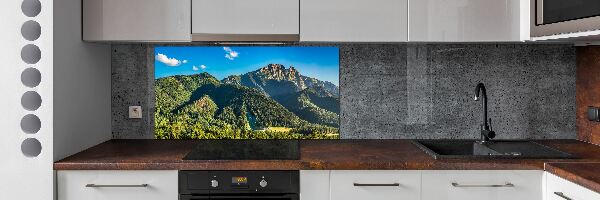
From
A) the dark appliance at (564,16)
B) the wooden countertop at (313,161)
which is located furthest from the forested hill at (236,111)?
the dark appliance at (564,16)

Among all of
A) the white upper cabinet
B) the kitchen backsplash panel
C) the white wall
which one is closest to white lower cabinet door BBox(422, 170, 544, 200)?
the kitchen backsplash panel

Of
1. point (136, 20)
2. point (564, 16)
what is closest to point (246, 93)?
point (136, 20)

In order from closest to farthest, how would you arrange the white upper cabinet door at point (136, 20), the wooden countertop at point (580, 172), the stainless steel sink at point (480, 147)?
the wooden countertop at point (580, 172) < the white upper cabinet door at point (136, 20) < the stainless steel sink at point (480, 147)

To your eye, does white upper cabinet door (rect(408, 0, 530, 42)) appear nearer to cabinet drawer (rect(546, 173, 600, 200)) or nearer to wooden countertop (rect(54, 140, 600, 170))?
wooden countertop (rect(54, 140, 600, 170))

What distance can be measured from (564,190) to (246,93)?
5.38ft

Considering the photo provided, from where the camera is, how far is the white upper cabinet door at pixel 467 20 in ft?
9.09

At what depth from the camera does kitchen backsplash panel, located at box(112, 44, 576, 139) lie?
3166mm

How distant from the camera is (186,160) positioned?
246 centimetres
